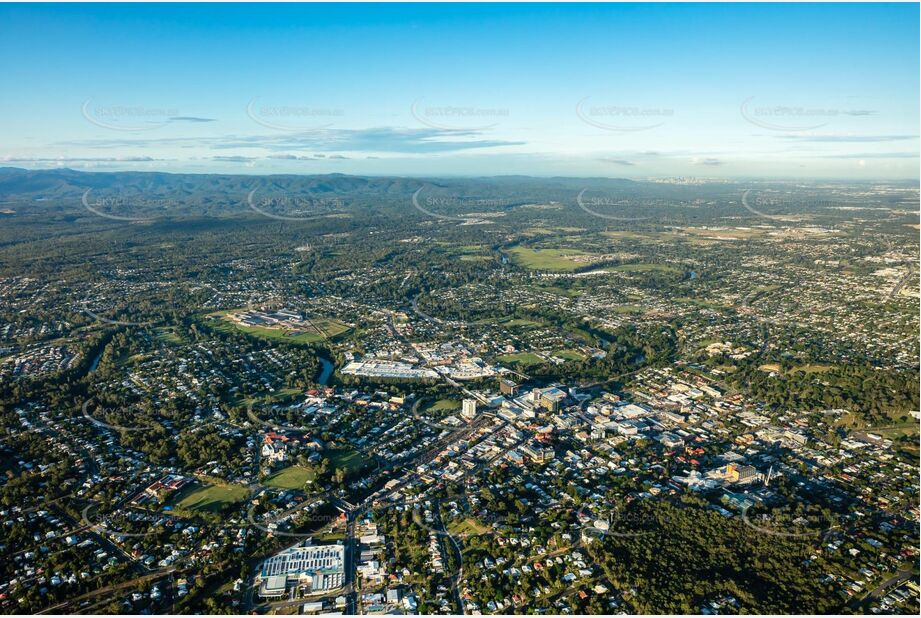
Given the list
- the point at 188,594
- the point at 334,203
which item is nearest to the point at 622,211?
the point at 334,203

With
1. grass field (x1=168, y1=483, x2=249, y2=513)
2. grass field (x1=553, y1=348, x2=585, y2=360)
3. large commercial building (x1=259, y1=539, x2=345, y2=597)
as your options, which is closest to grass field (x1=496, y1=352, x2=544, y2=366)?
grass field (x1=553, y1=348, x2=585, y2=360)

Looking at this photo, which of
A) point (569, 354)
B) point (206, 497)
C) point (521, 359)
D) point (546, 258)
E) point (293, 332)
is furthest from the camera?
point (546, 258)

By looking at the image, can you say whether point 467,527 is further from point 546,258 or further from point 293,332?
point 546,258

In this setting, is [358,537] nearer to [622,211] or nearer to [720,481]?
[720,481]

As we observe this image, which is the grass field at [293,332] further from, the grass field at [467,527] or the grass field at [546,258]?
the grass field at [546,258]

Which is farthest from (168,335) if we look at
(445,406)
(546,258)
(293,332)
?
(546,258)

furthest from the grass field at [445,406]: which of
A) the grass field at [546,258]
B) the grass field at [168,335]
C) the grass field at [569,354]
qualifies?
the grass field at [546,258]
